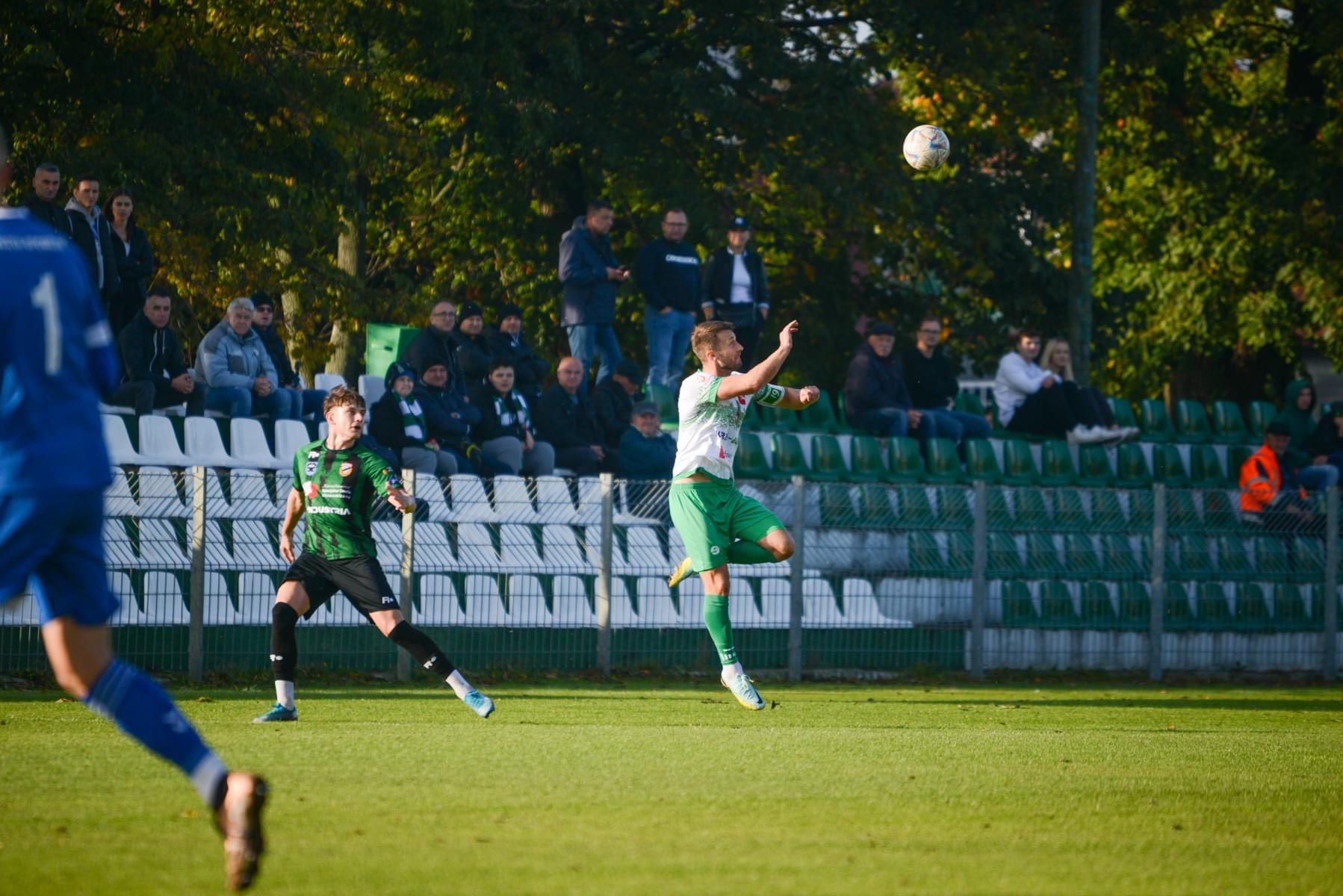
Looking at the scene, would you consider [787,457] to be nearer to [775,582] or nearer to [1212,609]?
[775,582]

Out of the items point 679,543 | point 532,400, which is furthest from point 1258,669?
point 532,400

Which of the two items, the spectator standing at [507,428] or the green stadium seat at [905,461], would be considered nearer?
the spectator standing at [507,428]

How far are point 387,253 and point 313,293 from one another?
637cm

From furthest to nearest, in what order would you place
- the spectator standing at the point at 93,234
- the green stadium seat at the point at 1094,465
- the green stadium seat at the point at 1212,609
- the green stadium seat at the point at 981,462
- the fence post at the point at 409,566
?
the green stadium seat at the point at 1094,465, the green stadium seat at the point at 981,462, the green stadium seat at the point at 1212,609, the spectator standing at the point at 93,234, the fence post at the point at 409,566

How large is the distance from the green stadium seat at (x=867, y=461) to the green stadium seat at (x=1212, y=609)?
11.5 feet

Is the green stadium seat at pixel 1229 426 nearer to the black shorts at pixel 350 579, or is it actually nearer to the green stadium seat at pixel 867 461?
the green stadium seat at pixel 867 461

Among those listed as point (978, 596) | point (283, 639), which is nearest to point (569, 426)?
point (978, 596)

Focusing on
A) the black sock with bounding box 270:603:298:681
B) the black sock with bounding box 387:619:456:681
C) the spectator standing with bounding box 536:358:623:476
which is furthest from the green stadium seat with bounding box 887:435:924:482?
the black sock with bounding box 270:603:298:681

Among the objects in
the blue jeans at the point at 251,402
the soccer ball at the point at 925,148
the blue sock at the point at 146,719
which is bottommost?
the blue sock at the point at 146,719

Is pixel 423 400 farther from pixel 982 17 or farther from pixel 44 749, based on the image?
pixel 982 17

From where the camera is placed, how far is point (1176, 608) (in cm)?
1839

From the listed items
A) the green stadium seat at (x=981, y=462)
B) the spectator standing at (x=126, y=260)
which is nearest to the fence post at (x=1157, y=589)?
the green stadium seat at (x=981, y=462)

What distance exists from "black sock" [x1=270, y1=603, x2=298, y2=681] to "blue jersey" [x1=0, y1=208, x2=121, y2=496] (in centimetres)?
529

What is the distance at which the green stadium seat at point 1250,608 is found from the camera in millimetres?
18609
